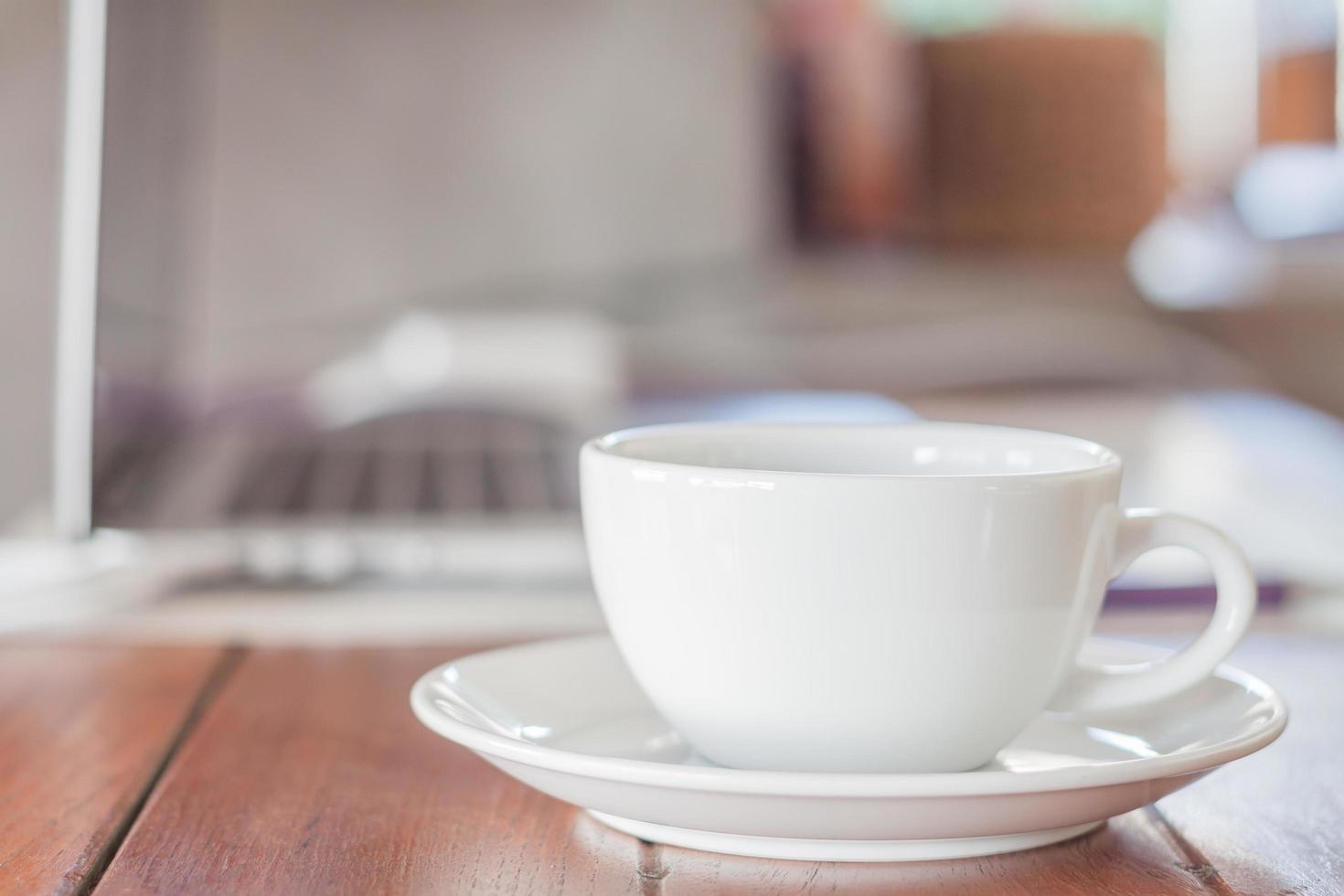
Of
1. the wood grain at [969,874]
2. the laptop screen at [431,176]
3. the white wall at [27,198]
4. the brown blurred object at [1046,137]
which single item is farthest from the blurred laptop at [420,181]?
the wood grain at [969,874]

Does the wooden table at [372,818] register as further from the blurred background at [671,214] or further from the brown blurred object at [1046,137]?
the brown blurred object at [1046,137]

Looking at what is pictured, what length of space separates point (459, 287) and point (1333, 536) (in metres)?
1.67

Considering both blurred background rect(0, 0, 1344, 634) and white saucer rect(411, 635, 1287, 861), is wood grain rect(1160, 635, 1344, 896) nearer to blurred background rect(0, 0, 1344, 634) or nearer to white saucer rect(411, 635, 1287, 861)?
white saucer rect(411, 635, 1287, 861)

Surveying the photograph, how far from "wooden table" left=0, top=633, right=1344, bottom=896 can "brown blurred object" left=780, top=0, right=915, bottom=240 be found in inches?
74.9

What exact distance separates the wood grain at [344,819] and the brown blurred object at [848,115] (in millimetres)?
1949

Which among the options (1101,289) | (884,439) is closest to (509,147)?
(1101,289)

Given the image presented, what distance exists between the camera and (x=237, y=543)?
1.59ft

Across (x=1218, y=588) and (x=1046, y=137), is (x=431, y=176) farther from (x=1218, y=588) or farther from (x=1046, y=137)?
(x=1218, y=588)

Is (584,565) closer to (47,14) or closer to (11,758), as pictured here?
(11,758)

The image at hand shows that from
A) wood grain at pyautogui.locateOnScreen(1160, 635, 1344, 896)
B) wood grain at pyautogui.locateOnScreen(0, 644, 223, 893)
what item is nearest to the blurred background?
wood grain at pyautogui.locateOnScreen(0, 644, 223, 893)

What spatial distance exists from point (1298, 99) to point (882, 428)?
8.85 ft

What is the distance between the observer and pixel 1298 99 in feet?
8.62

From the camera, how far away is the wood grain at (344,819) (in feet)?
0.74

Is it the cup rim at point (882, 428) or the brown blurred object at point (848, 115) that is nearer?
the cup rim at point (882, 428)
